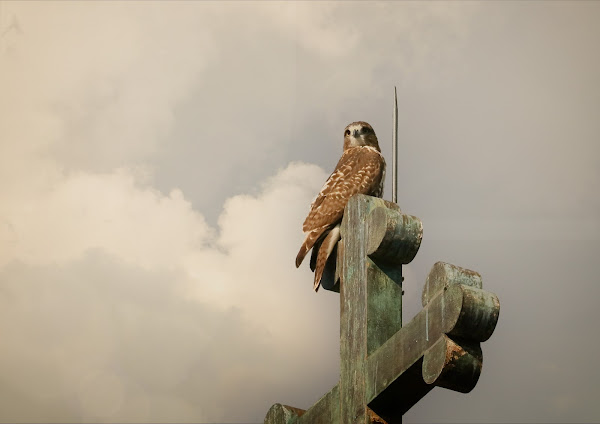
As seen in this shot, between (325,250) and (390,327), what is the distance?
1055mm

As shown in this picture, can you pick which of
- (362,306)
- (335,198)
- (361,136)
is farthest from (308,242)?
(361,136)

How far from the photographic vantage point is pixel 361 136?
9.88m

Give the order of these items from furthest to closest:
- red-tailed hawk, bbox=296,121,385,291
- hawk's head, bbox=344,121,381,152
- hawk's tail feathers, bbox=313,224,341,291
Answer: hawk's head, bbox=344,121,381,152
red-tailed hawk, bbox=296,121,385,291
hawk's tail feathers, bbox=313,224,341,291

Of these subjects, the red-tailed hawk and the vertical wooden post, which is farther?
the red-tailed hawk

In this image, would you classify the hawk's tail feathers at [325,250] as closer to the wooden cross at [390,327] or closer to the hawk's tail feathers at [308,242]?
the hawk's tail feathers at [308,242]

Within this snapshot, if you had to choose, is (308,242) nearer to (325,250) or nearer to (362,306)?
(325,250)

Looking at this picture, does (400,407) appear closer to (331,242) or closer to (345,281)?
(345,281)

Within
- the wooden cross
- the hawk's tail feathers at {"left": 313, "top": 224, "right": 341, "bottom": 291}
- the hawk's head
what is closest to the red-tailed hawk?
the hawk's tail feathers at {"left": 313, "top": 224, "right": 341, "bottom": 291}

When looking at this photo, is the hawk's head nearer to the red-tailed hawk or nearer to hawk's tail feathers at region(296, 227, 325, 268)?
the red-tailed hawk

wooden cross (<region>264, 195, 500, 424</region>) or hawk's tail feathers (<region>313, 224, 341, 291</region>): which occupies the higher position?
hawk's tail feathers (<region>313, 224, 341, 291</region>)

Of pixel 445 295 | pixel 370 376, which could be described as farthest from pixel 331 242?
pixel 445 295

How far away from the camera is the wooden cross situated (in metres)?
4.06

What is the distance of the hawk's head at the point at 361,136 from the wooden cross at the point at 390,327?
4.64 meters

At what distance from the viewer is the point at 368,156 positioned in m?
7.38
